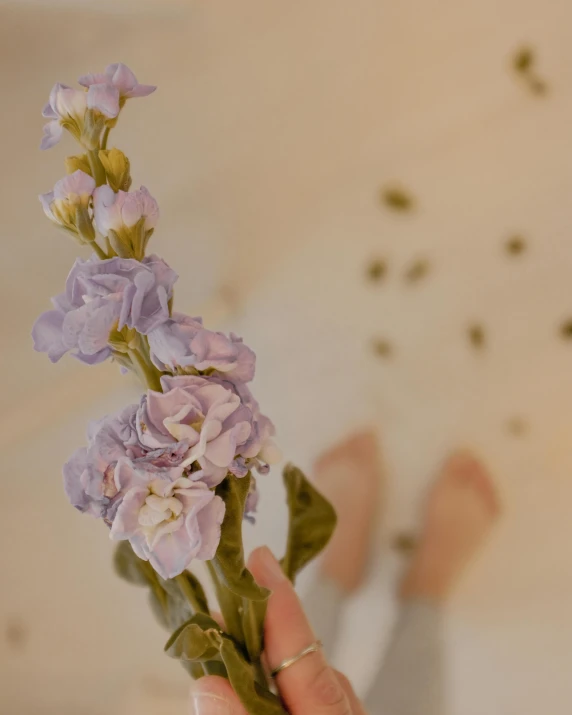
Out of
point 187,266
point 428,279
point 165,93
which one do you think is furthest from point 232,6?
point 428,279

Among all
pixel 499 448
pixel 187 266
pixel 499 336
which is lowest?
pixel 499 448

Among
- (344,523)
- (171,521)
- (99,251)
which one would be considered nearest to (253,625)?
(171,521)

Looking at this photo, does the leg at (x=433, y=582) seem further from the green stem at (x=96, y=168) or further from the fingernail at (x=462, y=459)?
the green stem at (x=96, y=168)

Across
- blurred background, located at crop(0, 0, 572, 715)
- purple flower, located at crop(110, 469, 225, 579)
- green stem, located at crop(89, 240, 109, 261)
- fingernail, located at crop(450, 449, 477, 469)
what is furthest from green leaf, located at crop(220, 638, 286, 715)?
fingernail, located at crop(450, 449, 477, 469)

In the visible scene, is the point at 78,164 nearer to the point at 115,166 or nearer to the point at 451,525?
the point at 115,166

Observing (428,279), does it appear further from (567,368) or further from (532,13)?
(532,13)

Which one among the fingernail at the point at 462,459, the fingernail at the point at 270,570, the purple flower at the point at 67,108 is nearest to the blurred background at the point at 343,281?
the fingernail at the point at 462,459
